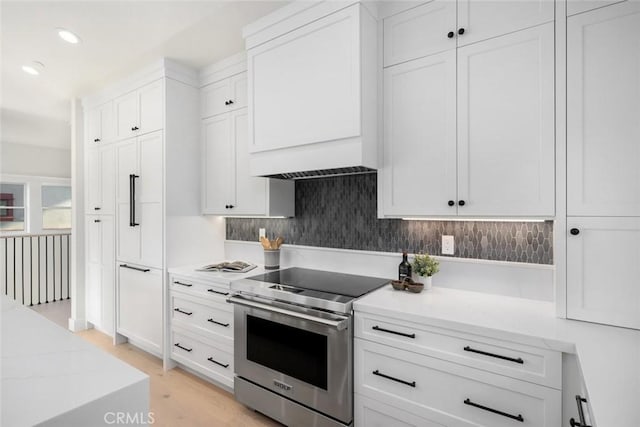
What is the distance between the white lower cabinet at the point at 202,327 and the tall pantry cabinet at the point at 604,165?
81.3 inches

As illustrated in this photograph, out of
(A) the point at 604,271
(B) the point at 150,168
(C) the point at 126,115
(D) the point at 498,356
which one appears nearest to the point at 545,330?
(D) the point at 498,356

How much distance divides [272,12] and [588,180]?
2.04m

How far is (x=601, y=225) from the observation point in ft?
4.78

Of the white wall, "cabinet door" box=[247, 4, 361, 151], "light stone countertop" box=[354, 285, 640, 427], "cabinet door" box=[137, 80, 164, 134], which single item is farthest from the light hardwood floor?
the white wall

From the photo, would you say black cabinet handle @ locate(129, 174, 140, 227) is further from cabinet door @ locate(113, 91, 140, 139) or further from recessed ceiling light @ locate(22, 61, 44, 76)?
recessed ceiling light @ locate(22, 61, 44, 76)

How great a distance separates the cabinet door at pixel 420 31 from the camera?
1.82 m

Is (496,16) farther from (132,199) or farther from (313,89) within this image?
(132,199)

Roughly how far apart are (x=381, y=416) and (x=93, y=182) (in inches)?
144

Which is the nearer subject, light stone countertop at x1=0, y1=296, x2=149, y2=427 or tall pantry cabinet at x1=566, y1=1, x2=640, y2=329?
light stone countertop at x1=0, y1=296, x2=149, y2=427

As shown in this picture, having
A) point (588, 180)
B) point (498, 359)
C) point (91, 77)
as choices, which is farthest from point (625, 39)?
point (91, 77)

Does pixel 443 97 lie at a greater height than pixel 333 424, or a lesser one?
greater

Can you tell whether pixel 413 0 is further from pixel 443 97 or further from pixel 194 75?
pixel 194 75

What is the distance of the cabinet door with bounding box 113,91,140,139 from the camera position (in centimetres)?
314

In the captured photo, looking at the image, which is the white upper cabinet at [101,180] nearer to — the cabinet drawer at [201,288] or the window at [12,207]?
the cabinet drawer at [201,288]
